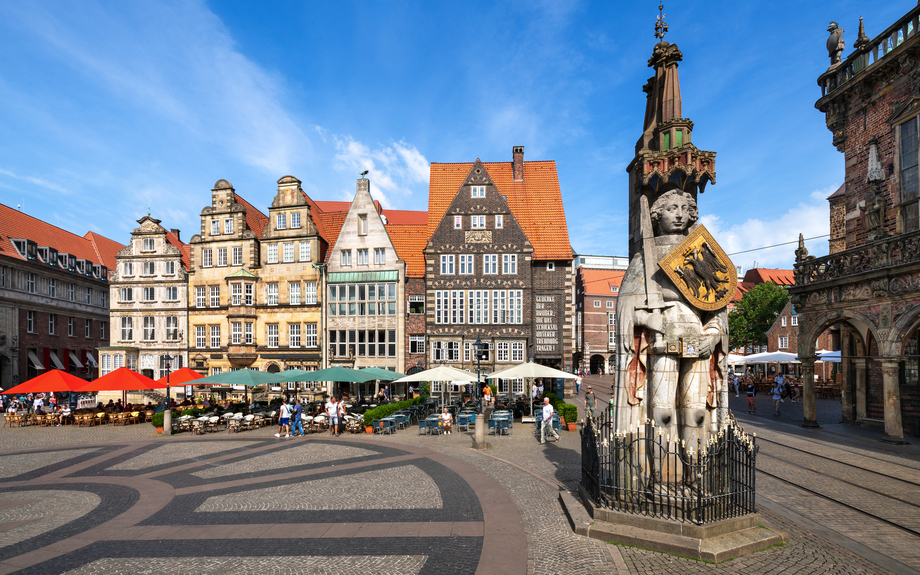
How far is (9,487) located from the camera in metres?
11.7

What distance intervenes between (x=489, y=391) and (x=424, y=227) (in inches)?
543

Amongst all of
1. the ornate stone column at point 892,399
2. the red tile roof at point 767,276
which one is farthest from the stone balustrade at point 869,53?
the red tile roof at point 767,276

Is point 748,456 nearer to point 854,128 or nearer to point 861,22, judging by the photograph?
point 854,128

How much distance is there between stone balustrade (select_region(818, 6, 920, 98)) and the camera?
1742cm

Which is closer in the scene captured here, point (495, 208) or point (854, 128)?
point (854, 128)

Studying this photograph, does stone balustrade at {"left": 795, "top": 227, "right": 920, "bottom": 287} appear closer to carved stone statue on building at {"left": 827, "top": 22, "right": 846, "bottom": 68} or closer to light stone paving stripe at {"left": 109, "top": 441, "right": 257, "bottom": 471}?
carved stone statue on building at {"left": 827, "top": 22, "right": 846, "bottom": 68}

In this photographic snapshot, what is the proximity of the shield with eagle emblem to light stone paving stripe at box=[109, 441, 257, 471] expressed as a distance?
587 inches

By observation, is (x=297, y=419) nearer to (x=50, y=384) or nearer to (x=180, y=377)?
(x=180, y=377)

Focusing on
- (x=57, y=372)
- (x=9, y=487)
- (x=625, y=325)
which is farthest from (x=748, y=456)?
(x=57, y=372)

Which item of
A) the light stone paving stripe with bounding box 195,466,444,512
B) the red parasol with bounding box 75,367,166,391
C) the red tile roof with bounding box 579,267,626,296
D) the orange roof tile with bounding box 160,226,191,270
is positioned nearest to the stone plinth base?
the light stone paving stripe with bounding box 195,466,444,512

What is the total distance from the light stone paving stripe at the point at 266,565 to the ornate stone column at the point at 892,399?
17.9m

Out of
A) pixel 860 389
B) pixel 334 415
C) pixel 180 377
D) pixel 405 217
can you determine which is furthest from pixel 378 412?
pixel 405 217

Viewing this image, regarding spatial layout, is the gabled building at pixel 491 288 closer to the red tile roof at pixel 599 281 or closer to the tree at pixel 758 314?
the tree at pixel 758 314

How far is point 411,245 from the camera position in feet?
109
